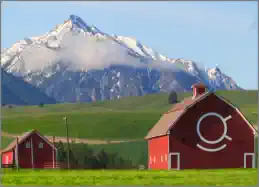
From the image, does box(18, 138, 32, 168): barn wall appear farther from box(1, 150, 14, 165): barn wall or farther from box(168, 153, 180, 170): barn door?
box(168, 153, 180, 170): barn door

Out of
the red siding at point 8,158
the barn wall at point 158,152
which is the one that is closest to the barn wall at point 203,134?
the barn wall at point 158,152

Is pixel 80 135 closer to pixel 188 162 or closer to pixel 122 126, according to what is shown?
pixel 122 126

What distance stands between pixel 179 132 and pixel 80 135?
11332 centimetres

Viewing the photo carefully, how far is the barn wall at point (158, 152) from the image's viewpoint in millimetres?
77569

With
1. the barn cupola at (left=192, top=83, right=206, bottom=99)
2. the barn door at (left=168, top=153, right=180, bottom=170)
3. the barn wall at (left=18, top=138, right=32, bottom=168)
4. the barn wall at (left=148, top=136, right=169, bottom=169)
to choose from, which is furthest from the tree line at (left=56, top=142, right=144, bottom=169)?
the barn door at (left=168, top=153, right=180, bottom=170)

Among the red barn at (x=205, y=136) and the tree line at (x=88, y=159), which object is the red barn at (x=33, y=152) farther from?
the red barn at (x=205, y=136)

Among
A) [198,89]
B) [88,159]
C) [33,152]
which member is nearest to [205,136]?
[198,89]

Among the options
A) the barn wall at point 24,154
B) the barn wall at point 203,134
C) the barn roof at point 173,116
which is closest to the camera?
the barn wall at point 203,134

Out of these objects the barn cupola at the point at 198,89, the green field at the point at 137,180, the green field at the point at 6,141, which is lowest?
the green field at the point at 137,180

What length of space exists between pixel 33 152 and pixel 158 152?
1424 inches

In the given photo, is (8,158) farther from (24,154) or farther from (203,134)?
(203,134)

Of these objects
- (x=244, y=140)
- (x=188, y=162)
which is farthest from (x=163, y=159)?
(x=244, y=140)

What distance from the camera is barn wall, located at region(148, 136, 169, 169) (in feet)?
254

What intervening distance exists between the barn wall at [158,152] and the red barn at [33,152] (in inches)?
1171
